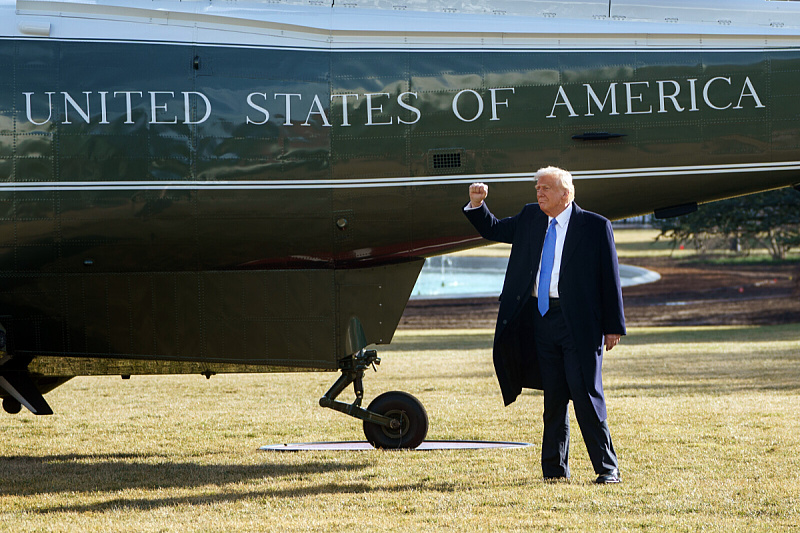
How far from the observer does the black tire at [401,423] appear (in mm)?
7359

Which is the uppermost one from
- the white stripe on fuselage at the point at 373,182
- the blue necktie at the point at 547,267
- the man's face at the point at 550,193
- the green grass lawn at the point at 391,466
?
the white stripe on fuselage at the point at 373,182

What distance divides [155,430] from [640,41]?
5638 mm

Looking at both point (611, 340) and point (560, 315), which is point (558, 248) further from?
point (611, 340)

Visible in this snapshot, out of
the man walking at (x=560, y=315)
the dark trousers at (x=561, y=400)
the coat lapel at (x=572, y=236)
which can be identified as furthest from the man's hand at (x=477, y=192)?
the dark trousers at (x=561, y=400)

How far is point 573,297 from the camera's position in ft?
18.6

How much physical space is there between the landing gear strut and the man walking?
1503mm

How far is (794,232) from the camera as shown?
22.8 meters

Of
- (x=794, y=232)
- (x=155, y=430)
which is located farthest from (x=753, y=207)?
(x=155, y=430)

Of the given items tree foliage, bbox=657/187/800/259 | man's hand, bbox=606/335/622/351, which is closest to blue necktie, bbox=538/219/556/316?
man's hand, bbox=606/335/622/351

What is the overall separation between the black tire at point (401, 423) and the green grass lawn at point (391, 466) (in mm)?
168

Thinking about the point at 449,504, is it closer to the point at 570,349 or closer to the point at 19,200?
the point at 570,349

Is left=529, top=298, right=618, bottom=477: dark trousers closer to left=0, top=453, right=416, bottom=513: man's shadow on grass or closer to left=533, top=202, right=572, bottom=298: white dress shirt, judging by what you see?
left=533, top=202, right=572, bottom=298: white dress shirt

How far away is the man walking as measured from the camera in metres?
5.67

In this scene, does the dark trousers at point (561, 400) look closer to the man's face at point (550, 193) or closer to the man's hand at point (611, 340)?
the man's hand at point (611, 340)
